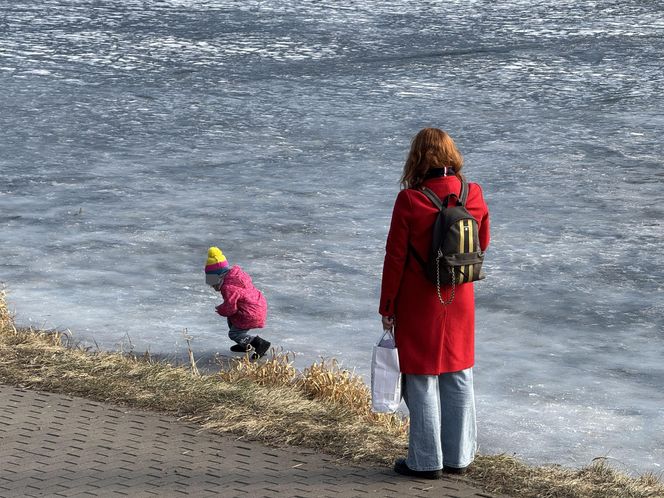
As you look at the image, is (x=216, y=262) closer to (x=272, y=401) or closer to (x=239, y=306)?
(x=239, y=306)

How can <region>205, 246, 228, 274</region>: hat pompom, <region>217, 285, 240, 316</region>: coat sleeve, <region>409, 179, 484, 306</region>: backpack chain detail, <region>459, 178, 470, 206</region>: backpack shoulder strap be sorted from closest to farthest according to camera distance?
<region>409, 179, 484, 306</region>: backpack chain detail → <region>459, 178, 470, 206</region>: backpack shoulder strap → <region>217, 285, 240, 316</region>: coat sleeve → <region>205, 246, 228, 274</region>: hat pompom

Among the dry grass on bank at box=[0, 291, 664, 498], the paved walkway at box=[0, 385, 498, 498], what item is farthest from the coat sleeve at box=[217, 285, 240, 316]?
the paved walkway at box=[0, 385, 498, 498]

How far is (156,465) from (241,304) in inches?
95.9

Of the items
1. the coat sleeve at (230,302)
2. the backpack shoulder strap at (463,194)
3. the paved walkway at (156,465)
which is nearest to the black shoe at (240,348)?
the coat sleeve at (230,302)

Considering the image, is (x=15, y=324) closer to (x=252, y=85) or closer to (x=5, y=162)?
(x=5, y=162)

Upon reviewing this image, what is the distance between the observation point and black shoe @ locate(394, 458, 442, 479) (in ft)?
19.4

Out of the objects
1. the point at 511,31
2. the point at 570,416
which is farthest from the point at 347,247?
the point at 511,31

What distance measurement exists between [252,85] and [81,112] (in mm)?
2597

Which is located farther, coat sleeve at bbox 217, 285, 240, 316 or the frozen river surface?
the frozen river surface

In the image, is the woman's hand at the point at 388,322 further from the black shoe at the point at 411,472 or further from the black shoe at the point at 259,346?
the black shoe at the point at 259,346

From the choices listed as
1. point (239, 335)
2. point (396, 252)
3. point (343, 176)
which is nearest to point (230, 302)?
point (239, 335)

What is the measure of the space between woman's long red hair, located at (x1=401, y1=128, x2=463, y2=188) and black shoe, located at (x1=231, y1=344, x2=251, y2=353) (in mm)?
2837

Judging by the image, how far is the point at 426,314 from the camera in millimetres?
5848

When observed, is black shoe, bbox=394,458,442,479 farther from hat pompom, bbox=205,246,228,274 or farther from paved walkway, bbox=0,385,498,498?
hat pompom, bbox=205,246,228,274
